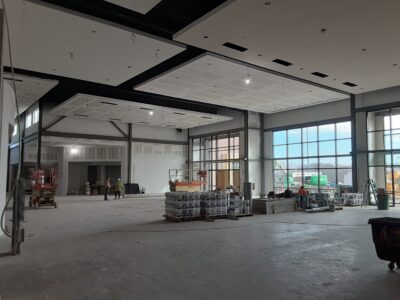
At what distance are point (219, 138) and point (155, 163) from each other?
613 cm

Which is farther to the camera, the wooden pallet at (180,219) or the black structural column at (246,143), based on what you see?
the black structural column at (246,143)

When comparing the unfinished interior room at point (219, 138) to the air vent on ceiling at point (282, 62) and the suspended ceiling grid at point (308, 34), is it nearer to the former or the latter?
the suspended ceiling grid at point (308, 34)

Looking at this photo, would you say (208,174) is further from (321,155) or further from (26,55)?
(26,55)

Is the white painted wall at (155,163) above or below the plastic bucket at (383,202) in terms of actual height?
above

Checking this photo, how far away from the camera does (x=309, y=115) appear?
21.5 meters

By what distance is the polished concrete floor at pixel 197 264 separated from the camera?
452 centimetres

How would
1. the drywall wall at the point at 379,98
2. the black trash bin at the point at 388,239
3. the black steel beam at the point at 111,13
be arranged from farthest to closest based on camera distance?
the drywall wall at the point at 379,98 → the black steel beam at the point at 111,13 → the black trash bin at the point at 388,239

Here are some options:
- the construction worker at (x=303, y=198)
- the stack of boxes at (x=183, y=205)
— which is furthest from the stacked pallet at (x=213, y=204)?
the construction worker at (x=303, y=198)

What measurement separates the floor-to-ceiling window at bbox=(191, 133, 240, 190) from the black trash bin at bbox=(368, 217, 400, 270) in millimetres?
19056

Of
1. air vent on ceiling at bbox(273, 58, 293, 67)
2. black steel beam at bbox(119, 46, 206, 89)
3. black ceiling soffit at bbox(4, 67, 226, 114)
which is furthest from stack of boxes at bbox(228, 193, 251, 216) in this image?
black ceiling soffit at bbox(4, 67, 226, 114)

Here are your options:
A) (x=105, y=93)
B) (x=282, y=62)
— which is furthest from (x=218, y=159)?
(x=282, y=62)

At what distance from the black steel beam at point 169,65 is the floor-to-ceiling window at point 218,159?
1004 centimetres

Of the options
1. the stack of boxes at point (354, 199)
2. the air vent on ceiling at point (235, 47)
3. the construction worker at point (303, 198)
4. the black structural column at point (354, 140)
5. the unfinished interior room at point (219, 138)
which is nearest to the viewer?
the unfinished interior room at point (219, 138)

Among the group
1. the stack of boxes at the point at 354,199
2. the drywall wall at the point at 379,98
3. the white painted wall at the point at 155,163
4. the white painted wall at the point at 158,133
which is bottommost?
the stack of boxes at the point at 354,199
